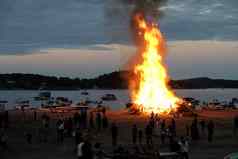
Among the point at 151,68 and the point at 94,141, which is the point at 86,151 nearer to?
the point at 94,141

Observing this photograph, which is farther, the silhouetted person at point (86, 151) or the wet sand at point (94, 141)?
the wet sand at point (94, 141)

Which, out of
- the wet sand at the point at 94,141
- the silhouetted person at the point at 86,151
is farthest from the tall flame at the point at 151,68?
the silhouetted person at the point at 86,151

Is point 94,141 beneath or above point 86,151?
beneath

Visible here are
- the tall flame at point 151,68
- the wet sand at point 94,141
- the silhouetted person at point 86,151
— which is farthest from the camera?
the tall flame at point 151,68

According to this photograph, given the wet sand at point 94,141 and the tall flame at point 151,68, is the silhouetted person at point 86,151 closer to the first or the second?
the wet sand at point 94,141

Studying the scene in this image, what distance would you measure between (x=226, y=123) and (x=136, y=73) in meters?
29.5

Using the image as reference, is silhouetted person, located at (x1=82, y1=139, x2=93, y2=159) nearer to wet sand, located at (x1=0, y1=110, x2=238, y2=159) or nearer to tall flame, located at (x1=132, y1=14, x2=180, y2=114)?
wet sand, located at (x1=0, y1=110, x2=238, y2=159)

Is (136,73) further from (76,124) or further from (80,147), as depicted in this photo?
(80,147)

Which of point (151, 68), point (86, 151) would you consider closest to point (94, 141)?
point (86, 151)

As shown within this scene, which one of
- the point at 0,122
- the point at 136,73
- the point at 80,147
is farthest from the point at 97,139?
the point at 136,73

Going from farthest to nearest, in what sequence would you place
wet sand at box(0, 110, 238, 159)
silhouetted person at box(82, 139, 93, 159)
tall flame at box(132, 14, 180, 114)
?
1. tall flame at box(132, 14, 180, 114)
2. wet sand at box(0, 110, 238, 159)
3. silhouetted person at box(82, 139, 93, 159)

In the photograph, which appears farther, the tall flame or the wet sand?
the tall flame

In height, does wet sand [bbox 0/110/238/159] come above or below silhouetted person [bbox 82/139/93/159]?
below

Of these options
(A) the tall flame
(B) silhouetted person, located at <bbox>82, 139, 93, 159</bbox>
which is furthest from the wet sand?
(A) the tall flame
